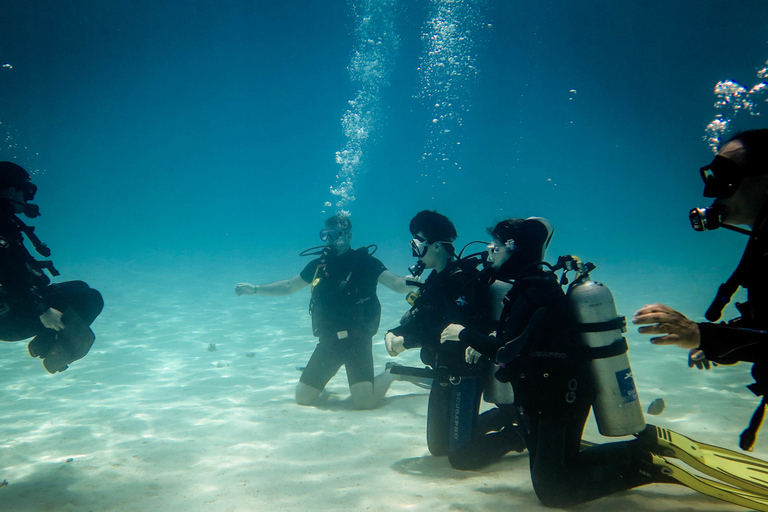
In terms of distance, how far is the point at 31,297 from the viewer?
3.50 meters

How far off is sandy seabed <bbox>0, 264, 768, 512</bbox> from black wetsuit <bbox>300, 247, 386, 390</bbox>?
0.62m

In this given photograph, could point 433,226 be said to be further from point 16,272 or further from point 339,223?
point 16,272

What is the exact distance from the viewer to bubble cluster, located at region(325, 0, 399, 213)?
3956 cm

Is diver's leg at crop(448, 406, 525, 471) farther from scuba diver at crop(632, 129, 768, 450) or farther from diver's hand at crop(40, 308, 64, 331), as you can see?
diver's hand at crop(40, 308, 64, 331)

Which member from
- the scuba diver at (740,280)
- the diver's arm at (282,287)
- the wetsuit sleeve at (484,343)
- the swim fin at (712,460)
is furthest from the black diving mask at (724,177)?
the diver's arm at (282,287)

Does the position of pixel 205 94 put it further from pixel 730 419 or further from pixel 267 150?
pixel 730 419

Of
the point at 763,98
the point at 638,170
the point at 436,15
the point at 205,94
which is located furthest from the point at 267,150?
the point at 763,98

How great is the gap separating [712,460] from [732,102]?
4883cm

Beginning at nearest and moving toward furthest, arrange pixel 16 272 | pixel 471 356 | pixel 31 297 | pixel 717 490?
1. pixel 717 490
2. pixel 16 272
3. pixel 31 297
4. pixel 471 356

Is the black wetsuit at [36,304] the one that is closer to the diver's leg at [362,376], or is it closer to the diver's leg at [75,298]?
the diver's leg at [75,298]

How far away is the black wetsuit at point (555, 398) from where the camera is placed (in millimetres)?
2662

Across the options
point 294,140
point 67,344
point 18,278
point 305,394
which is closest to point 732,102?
point 305,394

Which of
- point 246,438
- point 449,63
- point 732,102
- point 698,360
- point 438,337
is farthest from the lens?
point 449,63

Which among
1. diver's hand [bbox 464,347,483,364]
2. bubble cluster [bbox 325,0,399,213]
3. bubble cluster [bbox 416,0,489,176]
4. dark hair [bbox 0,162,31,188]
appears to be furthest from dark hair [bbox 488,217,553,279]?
bubble cluster [bbox 416,0,489,176]
